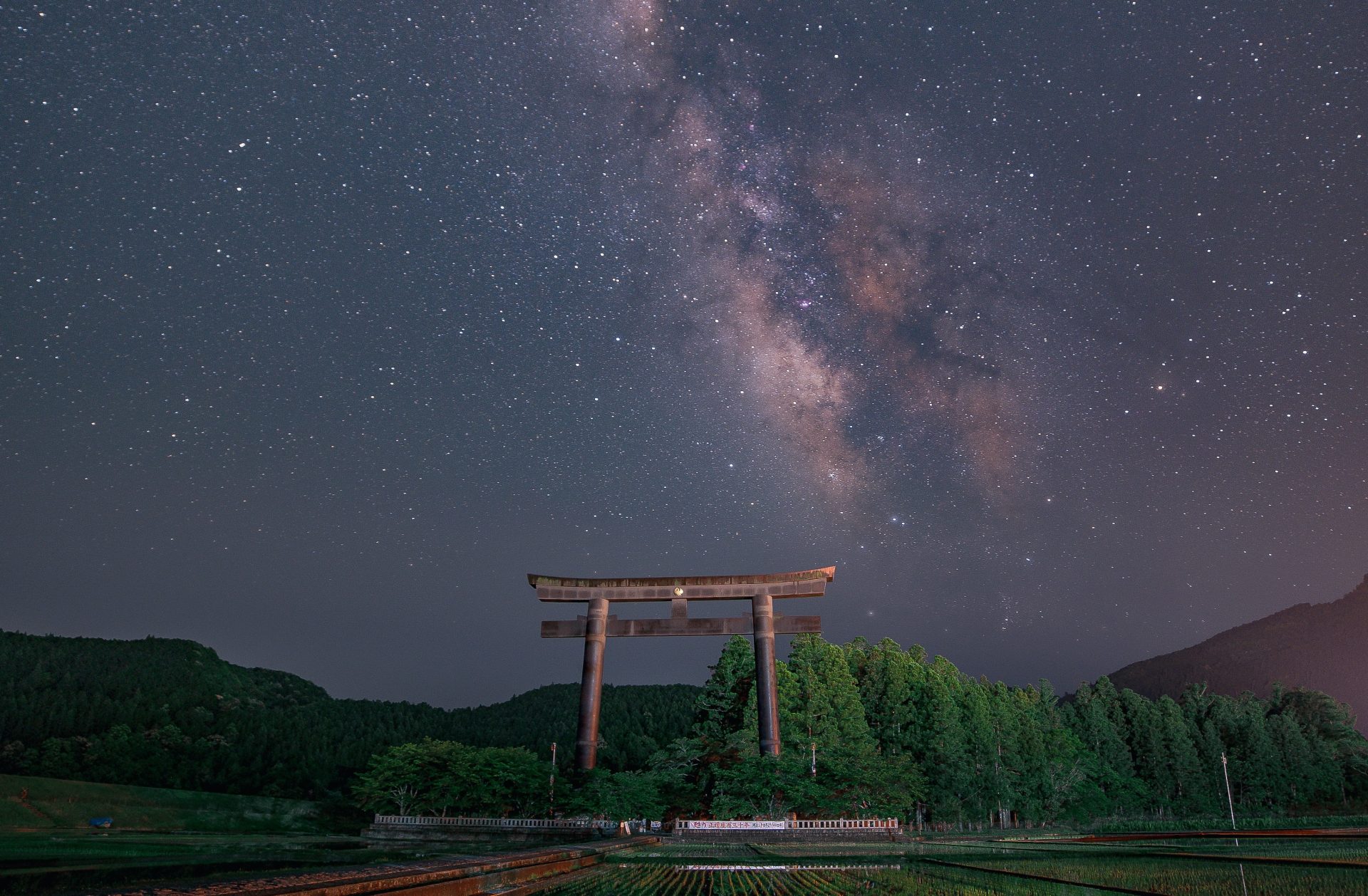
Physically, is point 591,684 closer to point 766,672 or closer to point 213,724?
point 766,672

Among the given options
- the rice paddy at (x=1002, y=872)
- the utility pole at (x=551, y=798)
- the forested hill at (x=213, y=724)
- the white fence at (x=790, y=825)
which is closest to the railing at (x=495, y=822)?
the utility pole at (x=551, y=798)

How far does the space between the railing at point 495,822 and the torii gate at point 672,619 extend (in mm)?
2410

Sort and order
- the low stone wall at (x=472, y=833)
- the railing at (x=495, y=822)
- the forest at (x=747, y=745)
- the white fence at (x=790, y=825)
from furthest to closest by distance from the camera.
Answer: the forest at (x=747, y=745)
the railing at (x=495, y=822)
the low stone wall at (x=472, y=833)
the white fence at (x=790, y=825)

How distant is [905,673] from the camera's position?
50312mm

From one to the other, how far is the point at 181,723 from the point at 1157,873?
100297mm

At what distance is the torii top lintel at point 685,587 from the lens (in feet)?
115

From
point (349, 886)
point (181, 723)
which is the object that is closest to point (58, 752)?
point (181, 723)

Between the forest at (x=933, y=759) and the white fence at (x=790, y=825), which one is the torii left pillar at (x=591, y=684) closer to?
the forest at (x=933, y=759)

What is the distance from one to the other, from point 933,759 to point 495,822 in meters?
28.4

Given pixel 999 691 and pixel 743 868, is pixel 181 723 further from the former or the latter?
pixel 743 868

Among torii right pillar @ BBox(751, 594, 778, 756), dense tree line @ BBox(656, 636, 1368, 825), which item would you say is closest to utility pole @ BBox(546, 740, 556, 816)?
dense tree line @ BBox(656, 636, 1368, 825)

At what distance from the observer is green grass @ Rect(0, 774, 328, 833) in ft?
151

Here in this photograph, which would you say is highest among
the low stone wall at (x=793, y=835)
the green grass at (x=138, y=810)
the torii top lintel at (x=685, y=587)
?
the torii top lintel at (x=685, y=587)

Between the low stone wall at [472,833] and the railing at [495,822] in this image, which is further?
the railing at [495,822]
